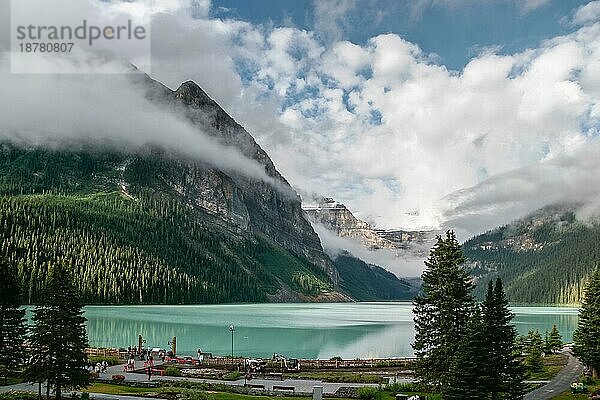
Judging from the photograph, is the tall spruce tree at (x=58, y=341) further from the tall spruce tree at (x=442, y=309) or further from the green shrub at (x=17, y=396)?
the tall spruce tree at (x=442, y=309)

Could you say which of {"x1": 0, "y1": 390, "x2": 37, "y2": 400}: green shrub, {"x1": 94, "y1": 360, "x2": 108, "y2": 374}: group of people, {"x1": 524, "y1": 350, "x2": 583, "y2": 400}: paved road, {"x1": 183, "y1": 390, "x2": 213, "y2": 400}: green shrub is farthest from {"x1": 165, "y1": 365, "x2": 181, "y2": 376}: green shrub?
{"x1": 524, "y1": 350, "x2": 583, "y2": 400}: paved road

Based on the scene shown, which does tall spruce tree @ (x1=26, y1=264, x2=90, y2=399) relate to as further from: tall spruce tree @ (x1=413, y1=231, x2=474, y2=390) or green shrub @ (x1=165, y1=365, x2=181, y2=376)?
tall spruce tree @ (x1=413, y1=231, x2=474, y2=390)

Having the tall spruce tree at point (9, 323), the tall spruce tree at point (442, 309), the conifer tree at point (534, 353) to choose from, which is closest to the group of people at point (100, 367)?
the tall spruce tree at point (9, 323)

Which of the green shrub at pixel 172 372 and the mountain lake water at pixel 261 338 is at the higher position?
the green shrub at pixel 172 372

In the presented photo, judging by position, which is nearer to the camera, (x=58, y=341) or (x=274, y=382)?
(x=58, y=341)

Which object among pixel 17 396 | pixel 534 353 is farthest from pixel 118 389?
pixel 534 353

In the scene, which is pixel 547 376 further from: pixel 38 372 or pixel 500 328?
pixel 38 372

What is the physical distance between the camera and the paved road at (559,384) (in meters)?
48.1

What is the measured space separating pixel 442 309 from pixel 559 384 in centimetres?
2144

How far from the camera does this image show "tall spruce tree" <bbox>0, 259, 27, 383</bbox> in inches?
1810

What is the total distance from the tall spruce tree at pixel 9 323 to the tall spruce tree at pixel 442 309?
32462mm

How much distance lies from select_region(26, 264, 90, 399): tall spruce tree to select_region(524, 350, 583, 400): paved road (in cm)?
3527

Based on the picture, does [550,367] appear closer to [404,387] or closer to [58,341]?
[404,387]

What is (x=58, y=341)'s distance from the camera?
1513 inches
